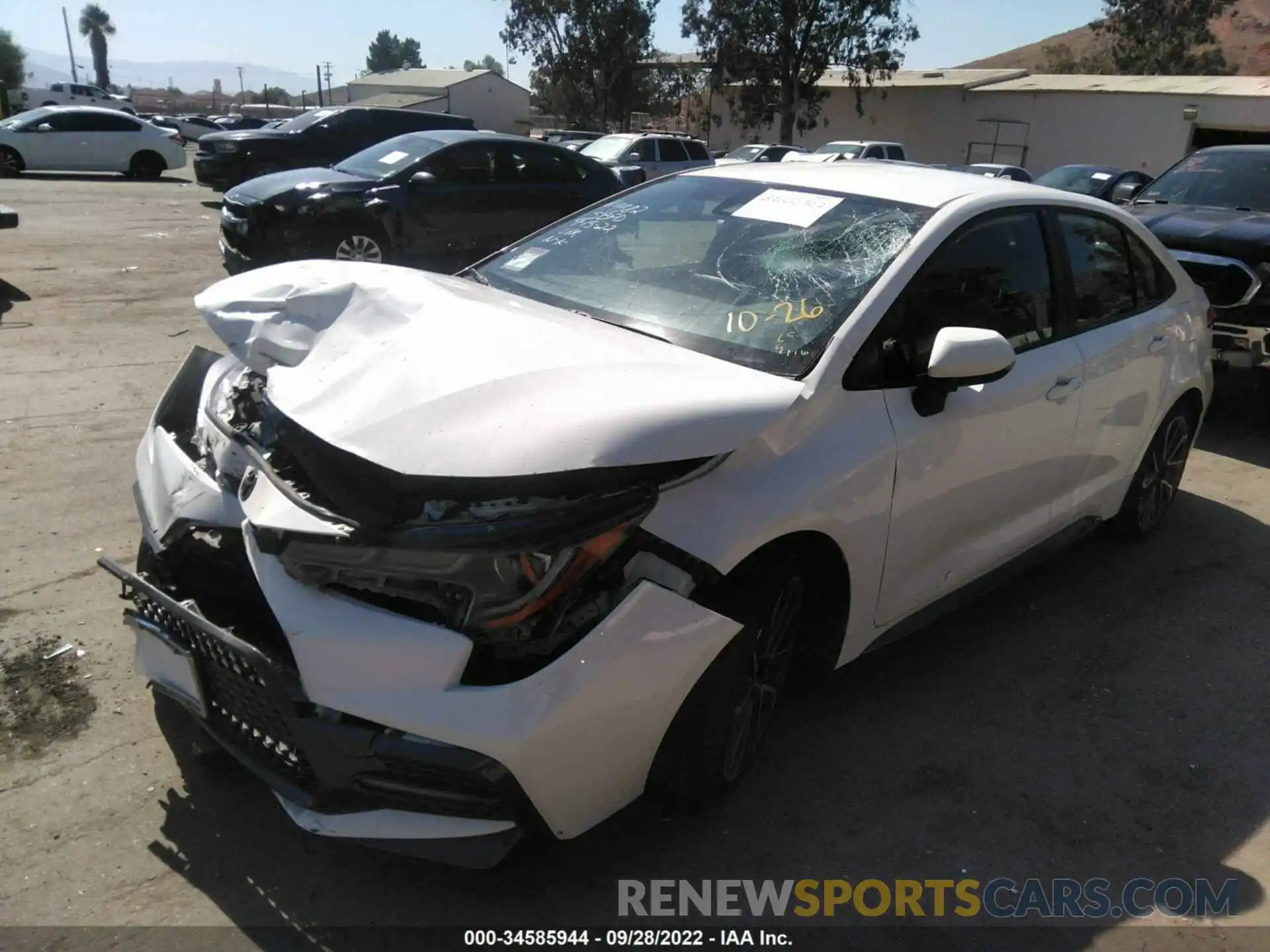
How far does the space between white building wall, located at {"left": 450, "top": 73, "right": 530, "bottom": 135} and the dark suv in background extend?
4009 cm

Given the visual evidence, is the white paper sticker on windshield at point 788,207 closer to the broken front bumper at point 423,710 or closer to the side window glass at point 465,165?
the broken front bumper at point 423,710

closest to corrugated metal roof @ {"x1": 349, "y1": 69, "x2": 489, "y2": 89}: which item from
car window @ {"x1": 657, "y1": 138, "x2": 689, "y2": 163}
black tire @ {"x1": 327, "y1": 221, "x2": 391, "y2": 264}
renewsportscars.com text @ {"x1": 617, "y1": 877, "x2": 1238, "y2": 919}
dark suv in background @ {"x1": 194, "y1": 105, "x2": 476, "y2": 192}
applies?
car window @ {"x1": 657, "y1": 138, "x2": 689, "y2": 163}

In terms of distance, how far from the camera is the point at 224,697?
7.77ft

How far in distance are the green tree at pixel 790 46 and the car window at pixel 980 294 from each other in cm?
3686

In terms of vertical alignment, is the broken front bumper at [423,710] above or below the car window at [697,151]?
below

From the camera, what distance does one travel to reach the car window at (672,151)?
20297 mm

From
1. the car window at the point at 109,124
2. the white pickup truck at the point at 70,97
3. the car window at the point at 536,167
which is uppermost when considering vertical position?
the white pickup truck at the point at 70,97

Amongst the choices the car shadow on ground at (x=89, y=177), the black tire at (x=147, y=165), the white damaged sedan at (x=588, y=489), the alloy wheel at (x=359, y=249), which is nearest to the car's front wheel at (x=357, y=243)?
the alloy wheel at (x=359, y=249)

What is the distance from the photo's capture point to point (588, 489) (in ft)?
7.32

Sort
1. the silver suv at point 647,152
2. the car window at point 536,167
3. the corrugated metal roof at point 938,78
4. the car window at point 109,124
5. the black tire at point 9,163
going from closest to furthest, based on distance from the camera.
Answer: the car window at point 536,167
the silver suv at point 647,152
the black tire at point 9,163
the car window at point 109,124
the corrugated metal roof at point 938,78

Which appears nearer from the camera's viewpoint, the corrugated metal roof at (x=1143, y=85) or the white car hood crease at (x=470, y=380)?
the white car hood crease at (x=470, y=380)

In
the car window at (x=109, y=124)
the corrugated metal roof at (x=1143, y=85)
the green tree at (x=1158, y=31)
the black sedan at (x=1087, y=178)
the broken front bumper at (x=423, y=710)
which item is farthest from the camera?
the green tree at (x=1158, y=31)

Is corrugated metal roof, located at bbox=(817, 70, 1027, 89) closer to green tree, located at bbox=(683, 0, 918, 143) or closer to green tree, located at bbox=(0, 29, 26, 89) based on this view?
green tree, located at bbox=(683, 0, 918, 143)

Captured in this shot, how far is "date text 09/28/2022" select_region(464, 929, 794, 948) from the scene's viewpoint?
2.35m
